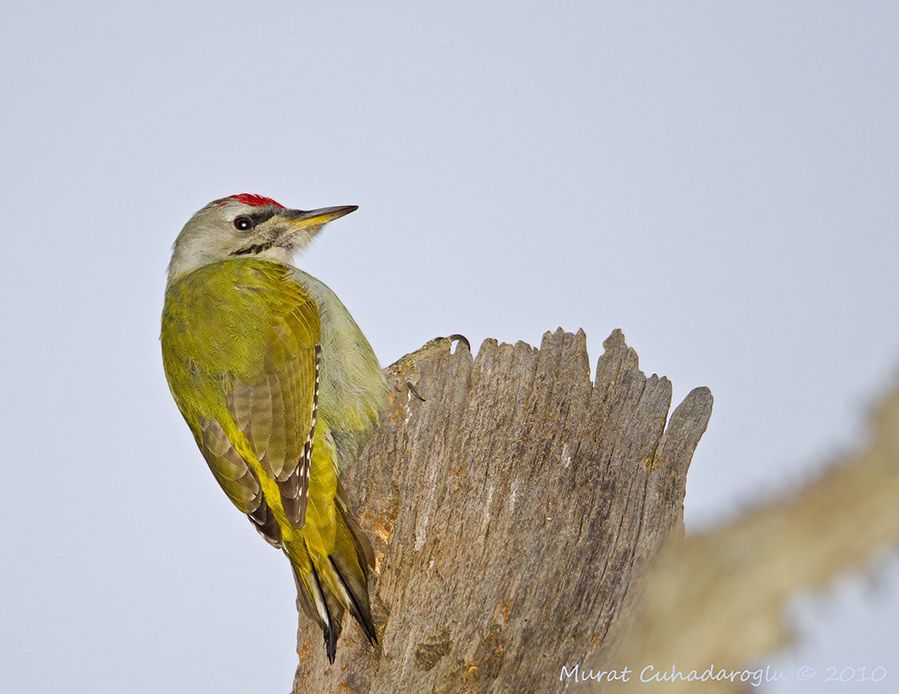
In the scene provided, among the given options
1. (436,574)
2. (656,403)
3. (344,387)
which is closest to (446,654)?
(436,574)

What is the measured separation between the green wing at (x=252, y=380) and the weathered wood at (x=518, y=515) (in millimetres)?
867

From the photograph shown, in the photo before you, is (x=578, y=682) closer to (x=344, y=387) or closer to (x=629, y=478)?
(x=629, y=478)

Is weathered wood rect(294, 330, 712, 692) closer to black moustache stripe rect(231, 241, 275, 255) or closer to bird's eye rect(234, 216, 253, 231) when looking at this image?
black moustache stripe rect(231, 241, 275, 255)

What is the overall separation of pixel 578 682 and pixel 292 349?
256 cm

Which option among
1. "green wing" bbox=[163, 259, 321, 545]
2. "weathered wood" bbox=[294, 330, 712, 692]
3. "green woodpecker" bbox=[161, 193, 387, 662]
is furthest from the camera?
"green wing" bbox=[163, 259, 321, 545]

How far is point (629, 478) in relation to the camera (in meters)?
3.73

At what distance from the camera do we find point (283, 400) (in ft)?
16.5

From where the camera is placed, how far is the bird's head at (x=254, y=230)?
21.1 feet

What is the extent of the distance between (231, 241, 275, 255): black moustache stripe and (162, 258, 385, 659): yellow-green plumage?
55 centimetres

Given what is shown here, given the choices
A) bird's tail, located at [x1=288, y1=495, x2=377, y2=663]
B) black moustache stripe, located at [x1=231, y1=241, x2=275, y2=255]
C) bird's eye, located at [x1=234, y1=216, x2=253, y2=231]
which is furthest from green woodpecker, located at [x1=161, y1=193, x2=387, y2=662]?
bird's eye, located at [x1=234, y1=216, x2=253, y2=231]

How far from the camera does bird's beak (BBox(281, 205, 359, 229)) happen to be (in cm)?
638

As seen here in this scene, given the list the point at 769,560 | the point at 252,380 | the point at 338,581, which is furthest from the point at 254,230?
the point at 769,560

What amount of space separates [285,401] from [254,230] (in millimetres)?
1852

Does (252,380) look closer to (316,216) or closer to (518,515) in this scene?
(316,216)
